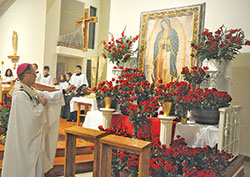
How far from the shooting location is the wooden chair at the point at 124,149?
7.29 ft

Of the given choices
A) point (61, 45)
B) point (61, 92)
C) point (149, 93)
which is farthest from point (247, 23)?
point (61, 45)

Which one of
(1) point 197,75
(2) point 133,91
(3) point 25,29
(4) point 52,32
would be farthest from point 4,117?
(3) point 25,29

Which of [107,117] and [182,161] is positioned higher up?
[107,117]

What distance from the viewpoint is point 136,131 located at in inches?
157

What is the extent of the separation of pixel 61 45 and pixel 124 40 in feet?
21.6

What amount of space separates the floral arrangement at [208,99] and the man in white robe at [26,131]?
2.12 meters

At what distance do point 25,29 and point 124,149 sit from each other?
11365 mm

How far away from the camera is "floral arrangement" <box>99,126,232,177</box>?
3.31 metres

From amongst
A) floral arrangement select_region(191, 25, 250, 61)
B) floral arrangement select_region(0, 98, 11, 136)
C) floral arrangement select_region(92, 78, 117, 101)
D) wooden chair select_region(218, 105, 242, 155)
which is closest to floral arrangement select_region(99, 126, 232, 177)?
wooden chair select_region(218, 105, 242, 155)

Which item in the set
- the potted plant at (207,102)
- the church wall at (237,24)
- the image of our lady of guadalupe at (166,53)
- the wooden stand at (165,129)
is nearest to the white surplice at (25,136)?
the wooden stand at (165,129)

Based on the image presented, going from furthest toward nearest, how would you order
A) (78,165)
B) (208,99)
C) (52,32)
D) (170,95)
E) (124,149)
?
(52,32), (78,165), (170,95), (208,99), (124,149)

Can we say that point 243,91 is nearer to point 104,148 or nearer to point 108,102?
point 108,102

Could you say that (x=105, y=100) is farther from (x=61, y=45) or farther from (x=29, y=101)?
(x=61, y=45)

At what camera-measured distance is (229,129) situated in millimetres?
3887
